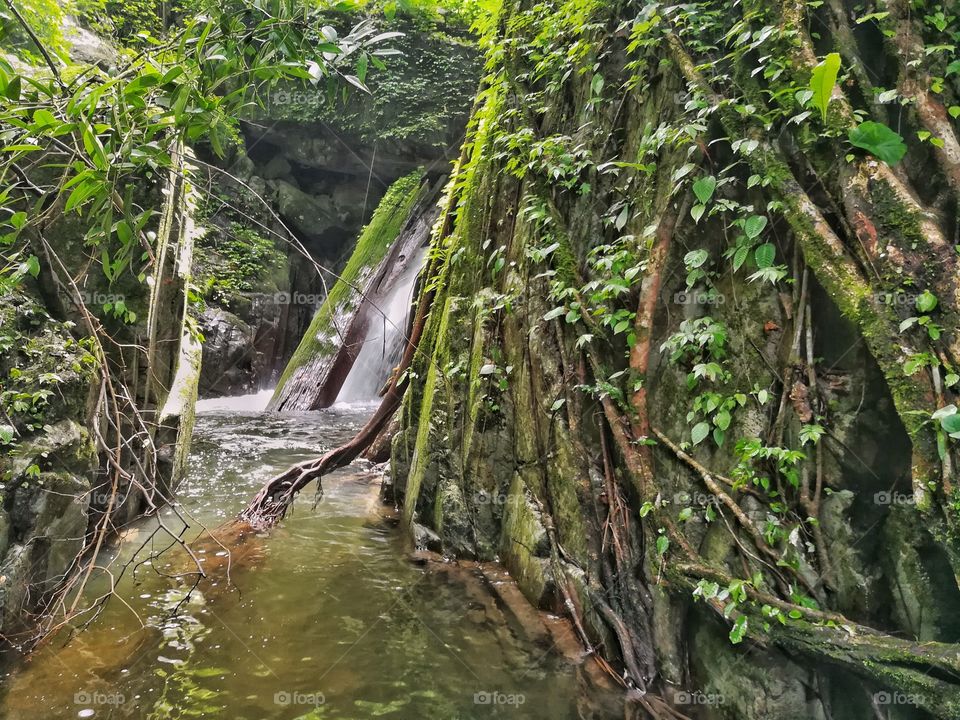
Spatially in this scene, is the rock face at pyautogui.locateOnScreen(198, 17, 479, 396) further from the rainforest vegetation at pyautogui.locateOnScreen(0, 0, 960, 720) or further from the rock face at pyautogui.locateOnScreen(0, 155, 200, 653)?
the rainforest vegetation at pyautogui.locateOnScreen(0, 0, 960, 720)

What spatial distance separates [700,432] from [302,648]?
2.49 metres

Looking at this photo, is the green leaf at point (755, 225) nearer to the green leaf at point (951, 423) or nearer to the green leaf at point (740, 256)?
the green leaf at point (740, 256)

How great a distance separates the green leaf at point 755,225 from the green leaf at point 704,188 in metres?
0.23

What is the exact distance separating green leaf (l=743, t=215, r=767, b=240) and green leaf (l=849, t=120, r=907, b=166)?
0.63 m

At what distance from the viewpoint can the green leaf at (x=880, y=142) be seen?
6.45 ft

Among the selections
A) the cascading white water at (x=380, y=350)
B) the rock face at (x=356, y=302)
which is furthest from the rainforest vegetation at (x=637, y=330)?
the cascading white water at (x=380, y=350)

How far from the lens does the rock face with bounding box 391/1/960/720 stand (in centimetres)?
226

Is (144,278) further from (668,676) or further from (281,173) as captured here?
(281,173)

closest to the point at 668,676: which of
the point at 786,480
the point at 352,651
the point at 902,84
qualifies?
the point at 786,480

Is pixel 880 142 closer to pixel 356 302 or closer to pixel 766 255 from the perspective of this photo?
pixel 766 255

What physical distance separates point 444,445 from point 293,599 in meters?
1.59

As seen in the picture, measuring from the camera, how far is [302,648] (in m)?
3.11

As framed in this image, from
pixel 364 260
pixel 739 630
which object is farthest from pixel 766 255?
pixel 364 260

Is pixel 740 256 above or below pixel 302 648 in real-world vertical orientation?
above
